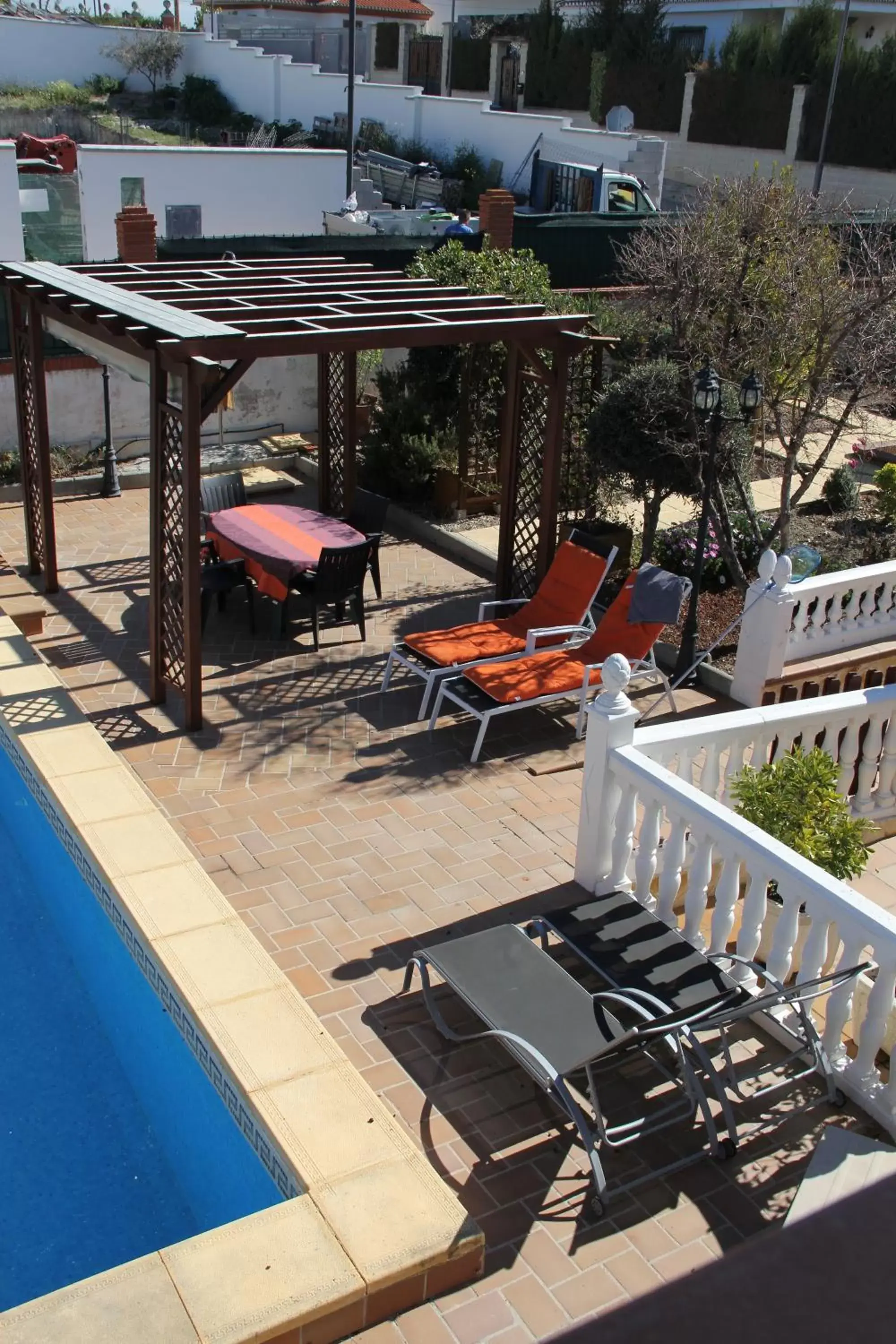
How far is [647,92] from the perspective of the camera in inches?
1606

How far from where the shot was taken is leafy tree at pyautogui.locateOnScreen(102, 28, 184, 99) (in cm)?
4638

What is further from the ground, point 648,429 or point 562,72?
point 562,72

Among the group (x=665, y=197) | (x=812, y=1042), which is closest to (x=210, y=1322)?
(x=812, y=1042)

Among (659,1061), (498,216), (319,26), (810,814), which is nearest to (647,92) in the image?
(319,26)

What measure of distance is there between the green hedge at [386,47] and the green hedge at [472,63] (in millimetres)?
3091

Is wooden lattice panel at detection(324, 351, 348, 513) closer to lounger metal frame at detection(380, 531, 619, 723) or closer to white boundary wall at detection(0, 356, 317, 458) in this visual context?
white boundary wall at detection(0, 356, 317, 458)

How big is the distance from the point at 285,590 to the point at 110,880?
3704 mm

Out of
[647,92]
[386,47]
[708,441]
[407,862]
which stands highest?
[386,47]

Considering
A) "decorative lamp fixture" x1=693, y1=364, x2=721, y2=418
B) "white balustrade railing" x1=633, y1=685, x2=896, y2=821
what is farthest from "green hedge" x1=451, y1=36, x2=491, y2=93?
"white balustrade railing" x1=633, y1=685, x2=896, y2=821

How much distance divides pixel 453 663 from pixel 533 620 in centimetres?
100

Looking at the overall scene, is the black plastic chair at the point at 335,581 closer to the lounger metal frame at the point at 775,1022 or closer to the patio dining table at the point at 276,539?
the patio dining table at the point at 276,539

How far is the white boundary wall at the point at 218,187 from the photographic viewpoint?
68.6ft

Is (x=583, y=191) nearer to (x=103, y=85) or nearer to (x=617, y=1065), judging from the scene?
(x=103, y=85)

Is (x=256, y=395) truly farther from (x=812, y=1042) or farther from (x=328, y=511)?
(x=812, y=1042)
